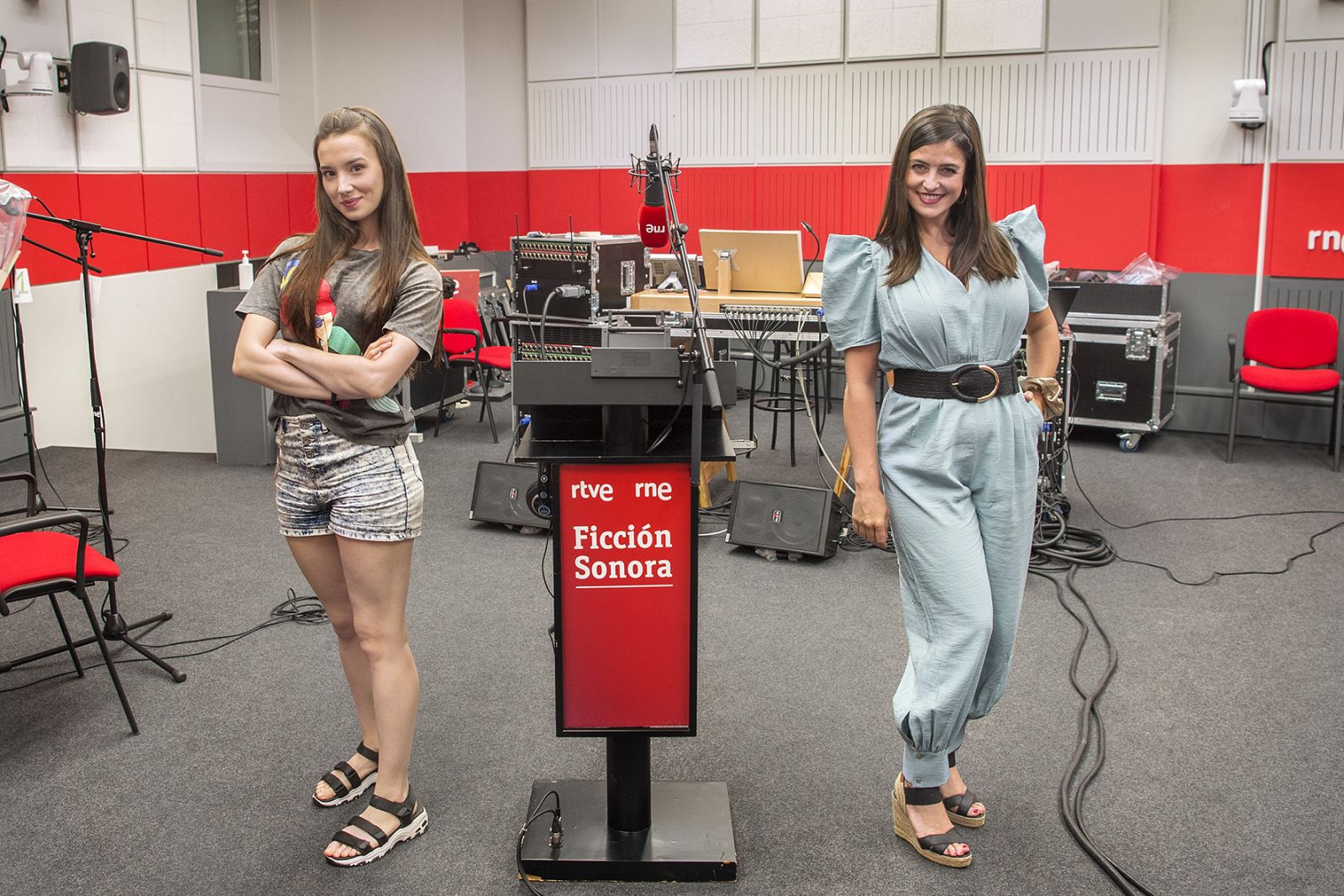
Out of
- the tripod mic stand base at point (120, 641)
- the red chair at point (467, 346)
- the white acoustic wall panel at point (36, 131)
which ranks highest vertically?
the white acoustic wall panel at point (36, 131)

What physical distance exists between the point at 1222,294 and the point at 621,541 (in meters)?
6.22

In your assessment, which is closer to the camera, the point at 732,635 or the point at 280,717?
the point at 280,717

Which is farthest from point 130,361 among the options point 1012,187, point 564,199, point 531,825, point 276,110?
point 1012,187

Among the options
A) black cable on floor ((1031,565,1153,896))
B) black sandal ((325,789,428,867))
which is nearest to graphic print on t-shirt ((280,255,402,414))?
black sandal ((325,789,428,867))

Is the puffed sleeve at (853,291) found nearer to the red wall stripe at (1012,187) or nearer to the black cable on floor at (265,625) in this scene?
the black cable on floor at (265,625)

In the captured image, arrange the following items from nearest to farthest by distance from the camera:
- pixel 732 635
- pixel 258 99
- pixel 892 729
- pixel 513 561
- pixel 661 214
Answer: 1. pixel 661 214
2. pixel 892 729
3. pixel 732 635
4. pixel 513 561
5. pixel 258 99

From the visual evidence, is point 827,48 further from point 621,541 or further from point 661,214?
point 621,541

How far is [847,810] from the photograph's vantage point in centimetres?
290

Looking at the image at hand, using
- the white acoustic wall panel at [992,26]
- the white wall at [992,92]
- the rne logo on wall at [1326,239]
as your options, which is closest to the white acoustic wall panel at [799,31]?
the white wall at [992,92]

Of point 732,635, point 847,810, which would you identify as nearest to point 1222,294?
point 732,635

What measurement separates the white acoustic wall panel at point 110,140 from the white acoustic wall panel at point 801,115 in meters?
4.23

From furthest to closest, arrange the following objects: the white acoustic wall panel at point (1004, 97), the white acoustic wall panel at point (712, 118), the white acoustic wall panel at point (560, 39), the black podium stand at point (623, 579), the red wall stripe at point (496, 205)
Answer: the red wall stripe at point (496, 205) < the white acoustic wall panel at point (560, 39) < the white acoustic wall panel at point (712, 118) < the white acoustic wall panel at point (1004, 97) < the black podium stand at point (623, 579)

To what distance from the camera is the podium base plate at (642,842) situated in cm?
258

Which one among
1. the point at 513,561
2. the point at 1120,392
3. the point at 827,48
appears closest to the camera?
the point at 513,561
